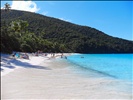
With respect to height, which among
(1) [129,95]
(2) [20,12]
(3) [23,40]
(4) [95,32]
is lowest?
(1) [129,95]

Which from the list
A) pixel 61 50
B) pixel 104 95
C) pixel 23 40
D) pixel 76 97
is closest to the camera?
pixel 76 97

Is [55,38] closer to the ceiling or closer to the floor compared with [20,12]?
closer to the floor

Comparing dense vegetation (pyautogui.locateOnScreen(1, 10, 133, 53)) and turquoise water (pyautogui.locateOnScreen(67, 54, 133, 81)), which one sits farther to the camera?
dense vegetation (pyautogui.locateOnScreen(1, 10, 133, 53))

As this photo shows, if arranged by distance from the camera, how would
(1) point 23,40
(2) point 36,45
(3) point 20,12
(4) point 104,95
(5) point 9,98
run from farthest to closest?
(3) point 20,12 → (2) point 36,45 → (1) point 23,40 → (4) point 104,95 → (5) point 9,98

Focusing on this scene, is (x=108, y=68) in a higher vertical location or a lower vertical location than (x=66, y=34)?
lower

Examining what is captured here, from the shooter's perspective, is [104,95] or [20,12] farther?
[20,12]

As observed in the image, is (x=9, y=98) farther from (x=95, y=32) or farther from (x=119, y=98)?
(x=95, y=32)

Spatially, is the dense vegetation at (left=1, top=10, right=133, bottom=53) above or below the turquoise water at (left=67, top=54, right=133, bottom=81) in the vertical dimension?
above

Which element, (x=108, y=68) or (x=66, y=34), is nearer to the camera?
(x=108, y=68)

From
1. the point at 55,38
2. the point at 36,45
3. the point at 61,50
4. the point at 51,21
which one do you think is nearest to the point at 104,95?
the point at 36,45

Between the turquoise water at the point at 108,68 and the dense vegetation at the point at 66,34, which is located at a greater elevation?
the dense vegetation at the point at 66,34

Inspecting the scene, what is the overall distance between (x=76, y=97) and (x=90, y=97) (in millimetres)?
497

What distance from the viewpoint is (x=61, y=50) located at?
247ft

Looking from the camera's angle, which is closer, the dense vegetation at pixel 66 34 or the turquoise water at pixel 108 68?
the turquoise water at pixel 108 68
